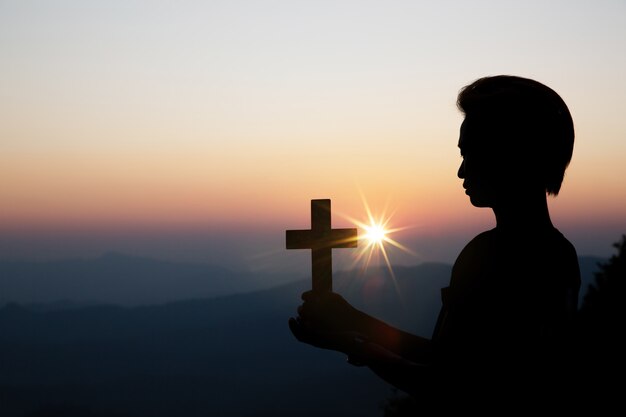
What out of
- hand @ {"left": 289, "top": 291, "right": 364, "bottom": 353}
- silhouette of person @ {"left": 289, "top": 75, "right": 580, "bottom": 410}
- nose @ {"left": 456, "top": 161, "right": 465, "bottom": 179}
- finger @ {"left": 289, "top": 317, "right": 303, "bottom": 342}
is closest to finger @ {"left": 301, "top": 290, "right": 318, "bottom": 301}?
hand @ {"left": 289, "top": 291, "right": 364, "bottom": 353}

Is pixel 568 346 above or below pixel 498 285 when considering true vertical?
below

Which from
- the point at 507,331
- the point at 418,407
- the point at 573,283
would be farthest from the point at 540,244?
the point at 418,407

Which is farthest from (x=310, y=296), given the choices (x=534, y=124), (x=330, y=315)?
(x=534, y=124)

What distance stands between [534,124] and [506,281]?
33.0 inches

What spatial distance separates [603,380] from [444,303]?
2.85ft

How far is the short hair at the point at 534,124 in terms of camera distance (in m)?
3.88

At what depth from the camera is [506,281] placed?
368cm

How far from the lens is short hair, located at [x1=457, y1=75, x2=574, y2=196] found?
3.88m

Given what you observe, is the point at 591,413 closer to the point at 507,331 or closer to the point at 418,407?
the point at 507,331

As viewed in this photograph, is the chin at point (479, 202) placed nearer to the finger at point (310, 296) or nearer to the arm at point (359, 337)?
the arm at point (359, 337)

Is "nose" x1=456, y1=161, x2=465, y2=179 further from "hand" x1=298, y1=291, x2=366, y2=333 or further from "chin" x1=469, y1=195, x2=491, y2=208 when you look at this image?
"hand" x1=298, y1=291, x2=366, y2=333

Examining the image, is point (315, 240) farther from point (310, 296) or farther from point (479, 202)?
point (479, 202)

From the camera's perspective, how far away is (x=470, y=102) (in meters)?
4.09

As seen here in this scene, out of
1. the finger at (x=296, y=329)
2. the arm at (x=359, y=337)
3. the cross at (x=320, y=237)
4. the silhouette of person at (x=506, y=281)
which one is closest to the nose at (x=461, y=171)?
the silhouette of person at (x=506, y=281)
